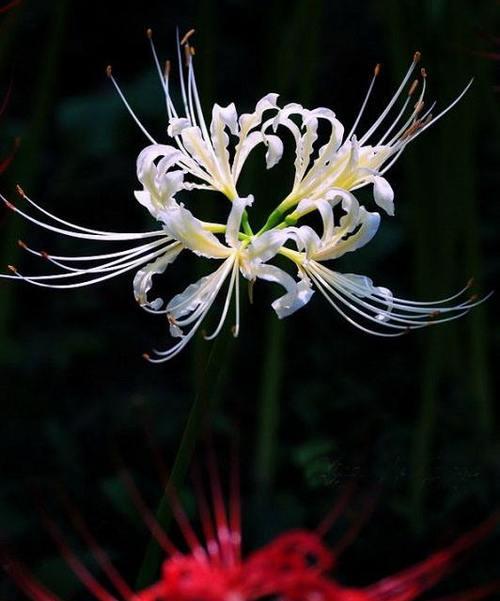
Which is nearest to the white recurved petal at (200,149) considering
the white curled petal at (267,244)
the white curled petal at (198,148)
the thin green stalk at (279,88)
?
the white curled petal at (198,148)

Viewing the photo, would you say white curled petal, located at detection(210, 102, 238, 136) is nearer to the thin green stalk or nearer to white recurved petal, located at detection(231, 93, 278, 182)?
white recurved petal, located at detection(231, 93, 278, 182)

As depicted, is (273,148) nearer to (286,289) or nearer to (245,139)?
(245,139)

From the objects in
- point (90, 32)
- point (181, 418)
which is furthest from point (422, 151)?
point (90, 32)

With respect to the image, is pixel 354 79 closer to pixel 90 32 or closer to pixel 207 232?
pixel 90 32

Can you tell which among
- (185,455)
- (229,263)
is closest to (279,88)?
(229,263)

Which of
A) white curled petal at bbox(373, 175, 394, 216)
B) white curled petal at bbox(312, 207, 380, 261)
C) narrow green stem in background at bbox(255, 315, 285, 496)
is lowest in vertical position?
narrow green stem in background at bbox(255, 315, 285, 496)

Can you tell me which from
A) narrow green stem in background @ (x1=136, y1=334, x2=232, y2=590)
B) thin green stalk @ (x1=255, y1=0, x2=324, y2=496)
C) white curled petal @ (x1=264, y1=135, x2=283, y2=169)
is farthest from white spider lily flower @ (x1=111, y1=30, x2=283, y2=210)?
thin green stalk @ (x1=255, y1=0, x2=324, y2=496)
